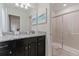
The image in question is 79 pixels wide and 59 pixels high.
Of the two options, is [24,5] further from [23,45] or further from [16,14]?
[23,45]

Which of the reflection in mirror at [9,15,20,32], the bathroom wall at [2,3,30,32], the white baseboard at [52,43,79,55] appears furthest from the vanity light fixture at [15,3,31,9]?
the white baseboard at [52,43,79,55]

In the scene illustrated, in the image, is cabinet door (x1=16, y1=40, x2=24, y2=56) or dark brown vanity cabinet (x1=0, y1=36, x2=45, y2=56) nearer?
dark brown vanity cabinet (x1=0, y1=36, x2=45, y2=56)

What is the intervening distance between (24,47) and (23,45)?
41mm

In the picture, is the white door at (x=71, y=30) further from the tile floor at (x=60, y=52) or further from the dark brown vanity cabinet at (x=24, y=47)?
the dark brown vanity cabinet at (x=24, y=47)

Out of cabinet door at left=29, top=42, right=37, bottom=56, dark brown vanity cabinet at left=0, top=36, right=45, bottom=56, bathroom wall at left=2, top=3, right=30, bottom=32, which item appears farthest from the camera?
cabinet door at left=29, top=42, right=37, bottom=56

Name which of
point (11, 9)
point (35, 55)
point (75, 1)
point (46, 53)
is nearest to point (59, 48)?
point (46, 53)

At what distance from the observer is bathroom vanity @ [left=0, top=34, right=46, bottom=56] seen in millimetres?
1312

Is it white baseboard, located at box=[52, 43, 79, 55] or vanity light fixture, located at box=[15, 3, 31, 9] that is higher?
vanity light fixture, located at box=[15, 3, 31, 9]

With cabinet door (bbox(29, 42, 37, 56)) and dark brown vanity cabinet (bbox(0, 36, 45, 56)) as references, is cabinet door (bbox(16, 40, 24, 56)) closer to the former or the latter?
dark brown vanity cabinet (bbox(0, 36, 45, 56))

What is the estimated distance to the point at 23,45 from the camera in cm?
154

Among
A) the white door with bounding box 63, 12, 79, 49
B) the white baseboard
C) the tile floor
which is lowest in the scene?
the tile floor

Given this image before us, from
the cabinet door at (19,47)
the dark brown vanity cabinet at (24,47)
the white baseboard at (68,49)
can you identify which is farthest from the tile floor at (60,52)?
the cabinet door at (19,47)

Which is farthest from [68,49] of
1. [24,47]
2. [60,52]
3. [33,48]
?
[24,47]

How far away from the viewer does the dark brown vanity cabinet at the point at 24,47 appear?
51.6 inches
